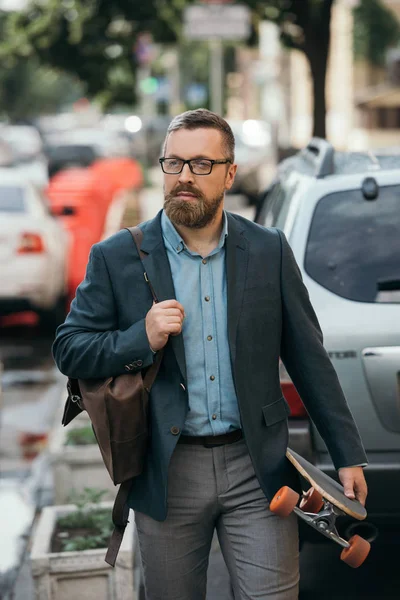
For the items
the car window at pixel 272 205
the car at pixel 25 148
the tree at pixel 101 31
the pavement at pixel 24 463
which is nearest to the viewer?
the pavement at pixel 24 463

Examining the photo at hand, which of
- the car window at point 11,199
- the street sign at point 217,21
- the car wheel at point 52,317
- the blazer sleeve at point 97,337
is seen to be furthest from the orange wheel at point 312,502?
the street sign at point 217,21

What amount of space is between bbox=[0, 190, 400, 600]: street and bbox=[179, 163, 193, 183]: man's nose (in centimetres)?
195

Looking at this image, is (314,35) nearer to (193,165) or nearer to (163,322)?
(193,165)

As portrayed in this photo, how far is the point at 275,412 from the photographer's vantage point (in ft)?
11.1

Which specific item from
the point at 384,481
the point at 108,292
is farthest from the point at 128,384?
the point at 384,481

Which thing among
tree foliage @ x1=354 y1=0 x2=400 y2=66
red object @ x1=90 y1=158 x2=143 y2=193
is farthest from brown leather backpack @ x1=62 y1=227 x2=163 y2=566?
tree foliage @ x1=354 y1=0 x2=400 y2=66

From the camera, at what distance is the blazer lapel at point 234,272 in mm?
3303

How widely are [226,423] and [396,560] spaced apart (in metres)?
2.55

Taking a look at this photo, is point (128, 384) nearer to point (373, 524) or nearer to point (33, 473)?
point (373, 524)

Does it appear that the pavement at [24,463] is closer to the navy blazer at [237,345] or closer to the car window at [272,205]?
the car window at [272,205]

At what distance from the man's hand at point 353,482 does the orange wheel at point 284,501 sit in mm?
238

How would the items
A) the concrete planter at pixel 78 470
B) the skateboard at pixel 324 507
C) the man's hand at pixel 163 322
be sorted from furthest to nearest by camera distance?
the concrete planter at pixel 78 470
the skateboard at pixel 324 507
the man's hand at pixel 163 322

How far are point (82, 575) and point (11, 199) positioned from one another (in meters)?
8.76

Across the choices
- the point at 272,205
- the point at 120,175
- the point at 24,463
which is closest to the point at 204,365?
the point at 272,205
